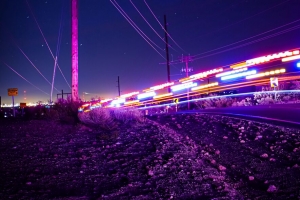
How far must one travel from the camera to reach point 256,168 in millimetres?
7223

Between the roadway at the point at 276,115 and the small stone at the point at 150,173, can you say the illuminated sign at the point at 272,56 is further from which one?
the small stone at the point at 150,173

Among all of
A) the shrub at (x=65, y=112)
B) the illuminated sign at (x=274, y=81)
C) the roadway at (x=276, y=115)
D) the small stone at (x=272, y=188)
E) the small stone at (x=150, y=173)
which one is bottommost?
the small stone at (x=272, y=188)

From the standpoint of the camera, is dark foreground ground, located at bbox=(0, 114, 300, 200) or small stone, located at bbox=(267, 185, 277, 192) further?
small stone, located at bbox=(267, 185, 277, 192)

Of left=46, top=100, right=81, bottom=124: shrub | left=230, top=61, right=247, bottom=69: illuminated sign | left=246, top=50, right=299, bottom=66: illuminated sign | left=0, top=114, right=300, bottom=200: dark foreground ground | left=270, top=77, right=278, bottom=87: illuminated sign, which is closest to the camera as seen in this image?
left=0, top=114, right=300, bottom=200: dark foreground ground

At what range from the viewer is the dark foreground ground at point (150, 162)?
18.8 ft

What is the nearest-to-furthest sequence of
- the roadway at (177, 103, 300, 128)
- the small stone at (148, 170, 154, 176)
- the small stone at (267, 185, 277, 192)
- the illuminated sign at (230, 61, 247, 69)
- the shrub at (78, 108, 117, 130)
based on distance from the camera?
1. the small stone at (267, 185, 277, 192)
2. the small stone at (148, 170, 154, 176)
3. the shrub at (78, 108, 117, 130)
4. the roadway at (177, 103, 300, 128)
5. the illuminated sign at (230, 61, 247, 69)

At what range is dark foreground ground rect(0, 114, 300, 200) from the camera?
18.8 ft

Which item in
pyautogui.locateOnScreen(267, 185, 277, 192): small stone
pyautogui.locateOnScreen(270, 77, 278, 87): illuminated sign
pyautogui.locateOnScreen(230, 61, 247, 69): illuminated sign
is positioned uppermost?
pyautogui.locateOnScreen(230, 61, 247, 69): illuminated sign

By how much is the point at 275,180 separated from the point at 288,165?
0.94 meters

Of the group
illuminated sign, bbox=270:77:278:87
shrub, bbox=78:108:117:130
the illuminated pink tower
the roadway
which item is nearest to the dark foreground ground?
shrub, bbox=78:108:117:130

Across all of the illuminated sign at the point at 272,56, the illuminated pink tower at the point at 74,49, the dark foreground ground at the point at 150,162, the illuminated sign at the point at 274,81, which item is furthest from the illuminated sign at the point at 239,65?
the dark foreground ground at the point at 150,162

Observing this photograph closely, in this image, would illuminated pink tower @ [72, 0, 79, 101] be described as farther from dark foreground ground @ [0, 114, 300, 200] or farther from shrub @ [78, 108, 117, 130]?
dark foreground ground @ [0, 114, 300, 200]

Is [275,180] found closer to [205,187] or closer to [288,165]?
[288,165]

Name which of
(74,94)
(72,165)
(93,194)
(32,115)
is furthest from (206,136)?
(32,115)
